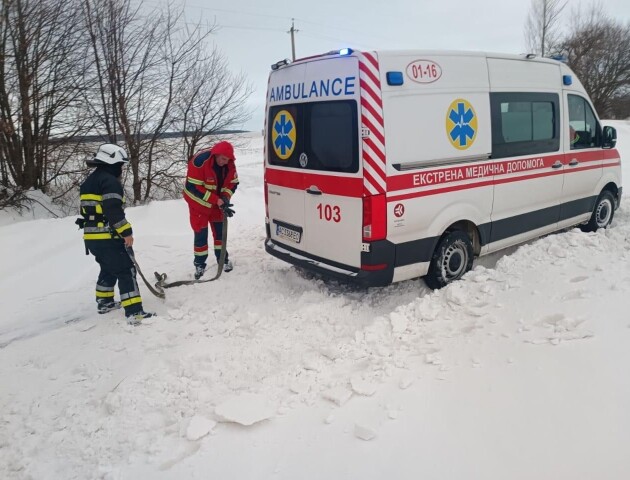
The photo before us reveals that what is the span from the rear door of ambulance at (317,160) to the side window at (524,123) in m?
1.81

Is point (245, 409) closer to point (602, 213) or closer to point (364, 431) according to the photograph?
point (364, 431)

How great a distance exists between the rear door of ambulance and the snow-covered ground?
2.21 ft

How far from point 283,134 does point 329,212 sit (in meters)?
1.13

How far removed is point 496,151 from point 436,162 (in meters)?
0.98

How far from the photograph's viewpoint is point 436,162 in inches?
175

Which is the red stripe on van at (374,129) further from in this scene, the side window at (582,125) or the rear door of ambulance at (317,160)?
the side window at (582,125)

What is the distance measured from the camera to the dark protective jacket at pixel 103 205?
4.32m

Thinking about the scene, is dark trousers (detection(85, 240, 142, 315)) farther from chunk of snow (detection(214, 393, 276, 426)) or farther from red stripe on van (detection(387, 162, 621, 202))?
red stripe on van (detection(387, 162, 621, 202))

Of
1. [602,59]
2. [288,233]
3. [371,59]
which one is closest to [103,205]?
[288,233]

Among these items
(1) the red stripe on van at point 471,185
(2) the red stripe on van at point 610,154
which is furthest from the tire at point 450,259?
(2) the red stripe on van at point 610,154

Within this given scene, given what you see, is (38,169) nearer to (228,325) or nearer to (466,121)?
(228,325)

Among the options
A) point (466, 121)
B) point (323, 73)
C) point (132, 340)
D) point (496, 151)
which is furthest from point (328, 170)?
point (132, 340)

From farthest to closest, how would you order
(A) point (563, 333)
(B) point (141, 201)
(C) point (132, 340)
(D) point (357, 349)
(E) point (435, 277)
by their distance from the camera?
(B) point (141, 201) < (E) point (435, 277) < (C) point (132, 340) < (D) point (357, 349) < (A) point (563, 333)

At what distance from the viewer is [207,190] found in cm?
554
